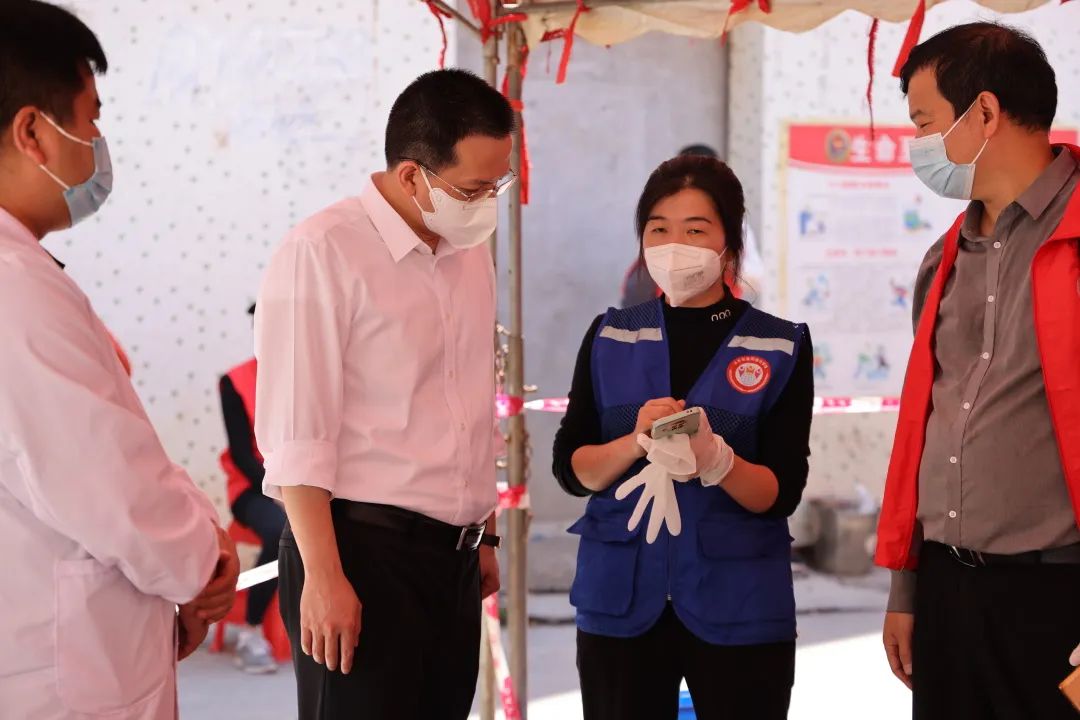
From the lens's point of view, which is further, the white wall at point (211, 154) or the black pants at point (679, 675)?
the white wall at point (211, 154)

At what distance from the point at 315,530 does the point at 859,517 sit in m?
4.92

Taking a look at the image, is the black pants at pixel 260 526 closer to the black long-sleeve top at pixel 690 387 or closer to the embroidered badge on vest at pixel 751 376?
the black long-sleeve top at pixel 690 387

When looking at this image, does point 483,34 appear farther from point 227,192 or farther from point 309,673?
point 227,192

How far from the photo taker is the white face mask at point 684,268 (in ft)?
7.36

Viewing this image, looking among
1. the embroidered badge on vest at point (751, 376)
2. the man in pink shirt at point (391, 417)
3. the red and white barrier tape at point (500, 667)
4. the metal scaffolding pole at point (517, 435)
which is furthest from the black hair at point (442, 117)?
the red and white barrier tape at point (500, 667)

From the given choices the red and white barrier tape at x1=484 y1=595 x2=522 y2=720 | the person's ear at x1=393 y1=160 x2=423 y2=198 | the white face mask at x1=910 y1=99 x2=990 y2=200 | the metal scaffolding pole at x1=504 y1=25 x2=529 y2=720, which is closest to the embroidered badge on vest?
the white face mask at x1=910 y1=99 x2=990 y2=200

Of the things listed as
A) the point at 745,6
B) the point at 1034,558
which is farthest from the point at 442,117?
the point at 745,6

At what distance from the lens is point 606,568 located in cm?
219

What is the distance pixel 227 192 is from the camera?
548cm

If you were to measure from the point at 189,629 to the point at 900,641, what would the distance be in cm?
127

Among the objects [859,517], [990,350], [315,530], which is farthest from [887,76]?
[315,530]

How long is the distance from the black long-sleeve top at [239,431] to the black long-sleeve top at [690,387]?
9.74 ft

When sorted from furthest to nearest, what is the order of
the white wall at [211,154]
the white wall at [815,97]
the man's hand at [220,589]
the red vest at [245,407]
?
the white wall at [815,97]
the white wall at [211,154]
the red vest at [245,407]
the man's hand at [220,589]

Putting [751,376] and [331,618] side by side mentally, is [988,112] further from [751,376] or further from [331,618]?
[331,618]
